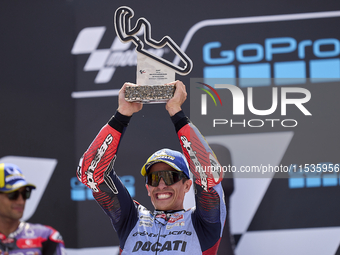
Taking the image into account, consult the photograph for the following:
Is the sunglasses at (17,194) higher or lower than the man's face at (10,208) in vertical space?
higher

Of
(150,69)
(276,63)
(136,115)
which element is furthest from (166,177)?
(276,63)

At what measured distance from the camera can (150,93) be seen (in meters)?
1.68

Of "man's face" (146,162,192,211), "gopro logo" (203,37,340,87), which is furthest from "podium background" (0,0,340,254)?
"man's face" (146,162,192,211)

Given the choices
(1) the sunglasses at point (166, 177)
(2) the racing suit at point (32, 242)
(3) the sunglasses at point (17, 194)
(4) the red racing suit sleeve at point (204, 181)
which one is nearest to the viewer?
(4) the red racing suit sleeve at point (204, 181)

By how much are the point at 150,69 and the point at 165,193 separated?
2.10 feet

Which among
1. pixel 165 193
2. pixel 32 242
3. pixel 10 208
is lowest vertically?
pixel 32 242

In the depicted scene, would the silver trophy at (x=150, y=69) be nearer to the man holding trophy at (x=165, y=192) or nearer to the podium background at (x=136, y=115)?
the man holding trophy at (x=165, y=192)

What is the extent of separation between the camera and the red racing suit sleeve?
5.26ft

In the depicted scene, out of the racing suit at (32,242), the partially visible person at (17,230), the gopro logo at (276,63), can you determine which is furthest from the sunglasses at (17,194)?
the gopro logo at (276,63)

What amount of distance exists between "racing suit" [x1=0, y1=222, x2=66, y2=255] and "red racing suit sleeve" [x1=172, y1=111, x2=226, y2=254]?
0.86 metres

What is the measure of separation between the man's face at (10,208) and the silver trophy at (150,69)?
982mm

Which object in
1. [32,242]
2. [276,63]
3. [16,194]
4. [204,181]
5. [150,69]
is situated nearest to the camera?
[204,181]

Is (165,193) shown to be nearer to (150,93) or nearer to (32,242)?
(150,93)

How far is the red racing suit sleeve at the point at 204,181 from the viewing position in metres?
1.60
